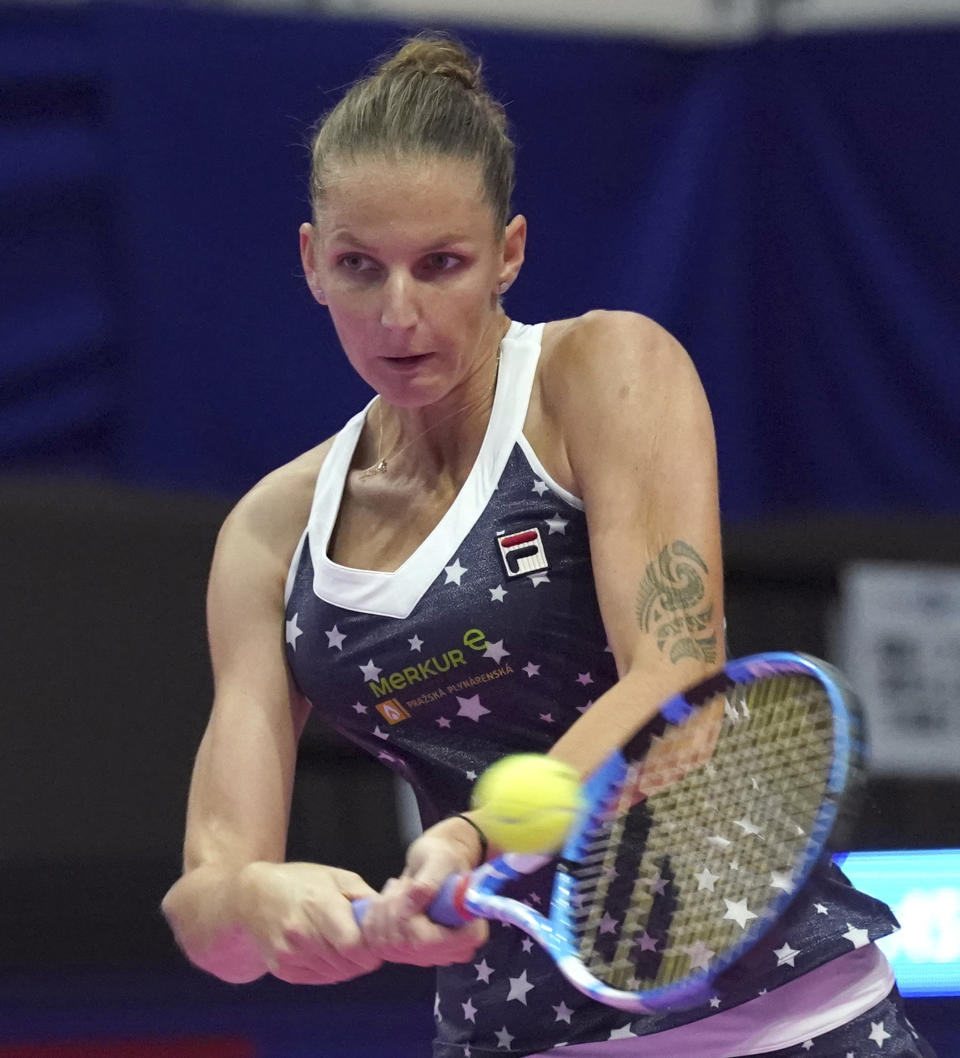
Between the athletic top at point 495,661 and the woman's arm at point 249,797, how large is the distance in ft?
0.39

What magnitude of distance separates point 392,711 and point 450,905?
0.36m

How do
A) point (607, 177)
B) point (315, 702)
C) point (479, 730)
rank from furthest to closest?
point (607, 177), point (315, 702), point (479, 730)

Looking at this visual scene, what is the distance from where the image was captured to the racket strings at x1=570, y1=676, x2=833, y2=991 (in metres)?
1.62

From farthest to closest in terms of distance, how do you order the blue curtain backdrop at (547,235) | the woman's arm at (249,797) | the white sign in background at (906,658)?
1. the white sign in background at (906,658)
2. the blue curtain backdrop at (547,235)
3. the woman's arm at (249,797)

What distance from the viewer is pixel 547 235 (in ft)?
13.6

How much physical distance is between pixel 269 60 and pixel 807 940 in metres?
2.77

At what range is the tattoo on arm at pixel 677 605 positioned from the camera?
178 cm

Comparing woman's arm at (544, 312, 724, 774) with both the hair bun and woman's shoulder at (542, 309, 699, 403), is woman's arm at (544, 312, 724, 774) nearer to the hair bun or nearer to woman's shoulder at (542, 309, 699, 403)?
woman's shoulder at (542, 309, 699, 403)

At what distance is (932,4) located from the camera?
14.4ft

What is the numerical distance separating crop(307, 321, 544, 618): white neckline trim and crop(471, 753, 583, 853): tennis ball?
12.2 inches

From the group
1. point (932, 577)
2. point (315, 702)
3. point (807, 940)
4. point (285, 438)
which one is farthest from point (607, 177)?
point (807, 940)

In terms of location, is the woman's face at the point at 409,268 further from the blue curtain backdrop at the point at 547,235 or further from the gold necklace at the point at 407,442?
the blue curtain backdrop at the point at 547,235

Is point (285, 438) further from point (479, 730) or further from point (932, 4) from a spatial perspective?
point (479, 730)

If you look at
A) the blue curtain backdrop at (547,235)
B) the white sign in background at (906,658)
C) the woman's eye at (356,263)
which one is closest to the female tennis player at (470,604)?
the woman's eye at (356,263)
